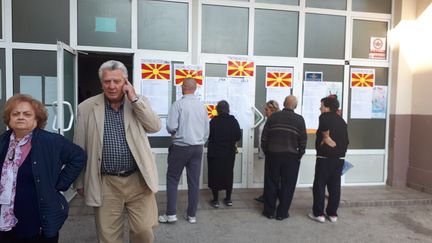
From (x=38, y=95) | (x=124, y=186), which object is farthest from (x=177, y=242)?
(x=38, y=95)

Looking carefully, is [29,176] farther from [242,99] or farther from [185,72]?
[242,99]

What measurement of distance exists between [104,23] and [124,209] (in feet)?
10.9

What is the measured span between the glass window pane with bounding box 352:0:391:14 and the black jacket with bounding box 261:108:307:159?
2810 mm

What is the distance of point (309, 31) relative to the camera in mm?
5809

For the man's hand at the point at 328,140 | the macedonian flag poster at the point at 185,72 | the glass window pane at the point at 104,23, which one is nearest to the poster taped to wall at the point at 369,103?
the man's hand at the point at 328,140

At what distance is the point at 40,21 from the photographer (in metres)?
4.87

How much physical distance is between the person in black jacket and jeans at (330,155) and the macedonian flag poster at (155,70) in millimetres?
2354

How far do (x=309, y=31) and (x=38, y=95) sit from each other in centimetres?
428

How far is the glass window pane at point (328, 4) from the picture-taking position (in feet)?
19.0

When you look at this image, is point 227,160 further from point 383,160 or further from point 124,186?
point 383,160

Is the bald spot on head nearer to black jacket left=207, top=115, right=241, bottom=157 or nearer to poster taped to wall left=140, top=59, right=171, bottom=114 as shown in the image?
black jacket left=207, top=115, right=241, bottom=157

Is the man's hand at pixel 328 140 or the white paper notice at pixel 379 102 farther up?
the white paper notice at pixel 379 102

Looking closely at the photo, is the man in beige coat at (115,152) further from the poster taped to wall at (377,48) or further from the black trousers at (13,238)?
the poster taped to wall at (377,48)

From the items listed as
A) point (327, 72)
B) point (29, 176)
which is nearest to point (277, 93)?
point (327, 72)
